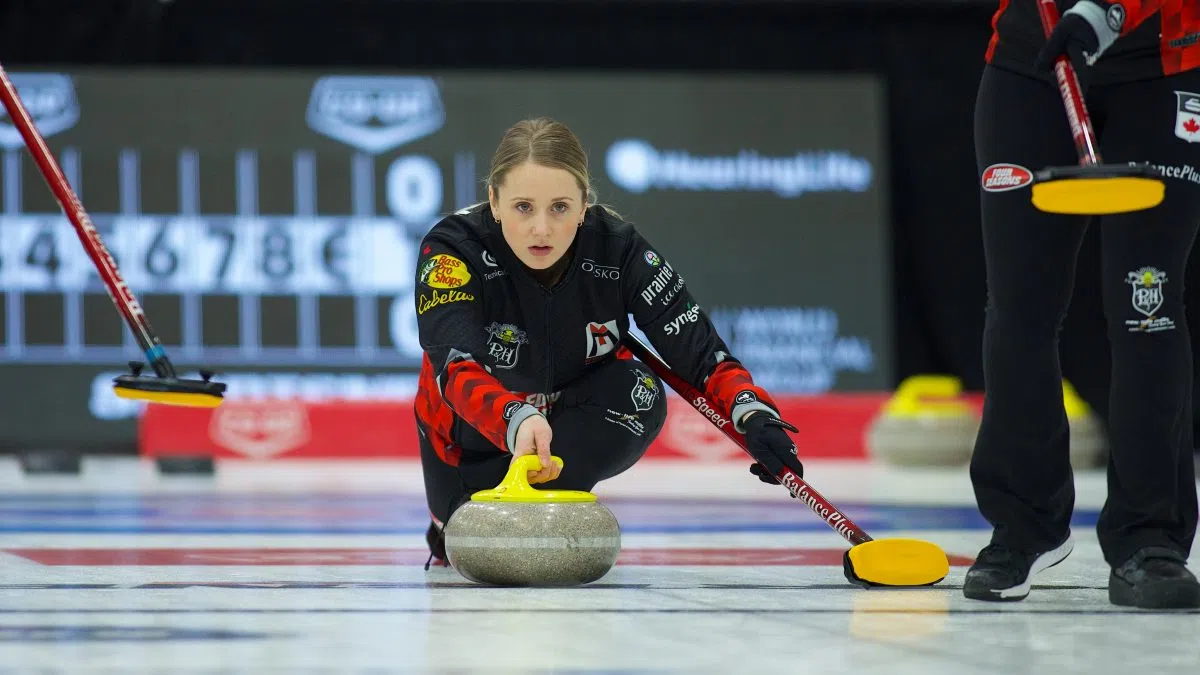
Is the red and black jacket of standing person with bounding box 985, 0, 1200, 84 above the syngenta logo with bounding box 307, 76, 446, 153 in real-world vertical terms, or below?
below

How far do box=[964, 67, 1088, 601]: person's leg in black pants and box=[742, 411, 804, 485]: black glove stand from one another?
0.96 ft

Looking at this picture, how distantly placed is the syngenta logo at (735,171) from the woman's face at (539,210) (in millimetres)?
6322

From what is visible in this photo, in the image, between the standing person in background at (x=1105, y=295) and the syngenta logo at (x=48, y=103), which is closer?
the standing person in background at (x=1105, y=295)

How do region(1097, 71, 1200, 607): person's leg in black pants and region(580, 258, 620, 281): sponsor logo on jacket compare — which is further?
region(580, 258, 620, 281): sponsor logo on jacket

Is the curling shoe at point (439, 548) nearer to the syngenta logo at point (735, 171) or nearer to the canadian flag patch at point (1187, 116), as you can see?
the canadian flag patch at point (1187, 116)

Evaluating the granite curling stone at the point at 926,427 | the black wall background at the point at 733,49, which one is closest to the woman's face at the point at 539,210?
the granite curling stone at the point at 926,427

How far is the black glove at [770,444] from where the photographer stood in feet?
8.11

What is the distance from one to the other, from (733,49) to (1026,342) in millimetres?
7629

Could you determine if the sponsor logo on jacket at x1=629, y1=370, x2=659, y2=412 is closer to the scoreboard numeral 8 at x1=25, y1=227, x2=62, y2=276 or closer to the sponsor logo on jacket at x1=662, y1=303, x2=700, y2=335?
the sponsor logo on jacket at x1=662, y1=303, x2=700, y2=335

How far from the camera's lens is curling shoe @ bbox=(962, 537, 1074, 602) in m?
2.21

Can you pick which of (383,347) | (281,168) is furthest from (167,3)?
(383,347)

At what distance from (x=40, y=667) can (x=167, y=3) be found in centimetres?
822

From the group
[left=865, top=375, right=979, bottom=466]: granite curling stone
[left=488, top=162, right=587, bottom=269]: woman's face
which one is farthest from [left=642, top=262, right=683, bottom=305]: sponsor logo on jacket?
[left=865, top=375, right=979, bottom=466]: granite curling stone

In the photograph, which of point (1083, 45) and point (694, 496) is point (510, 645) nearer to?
point (1083, 45)
